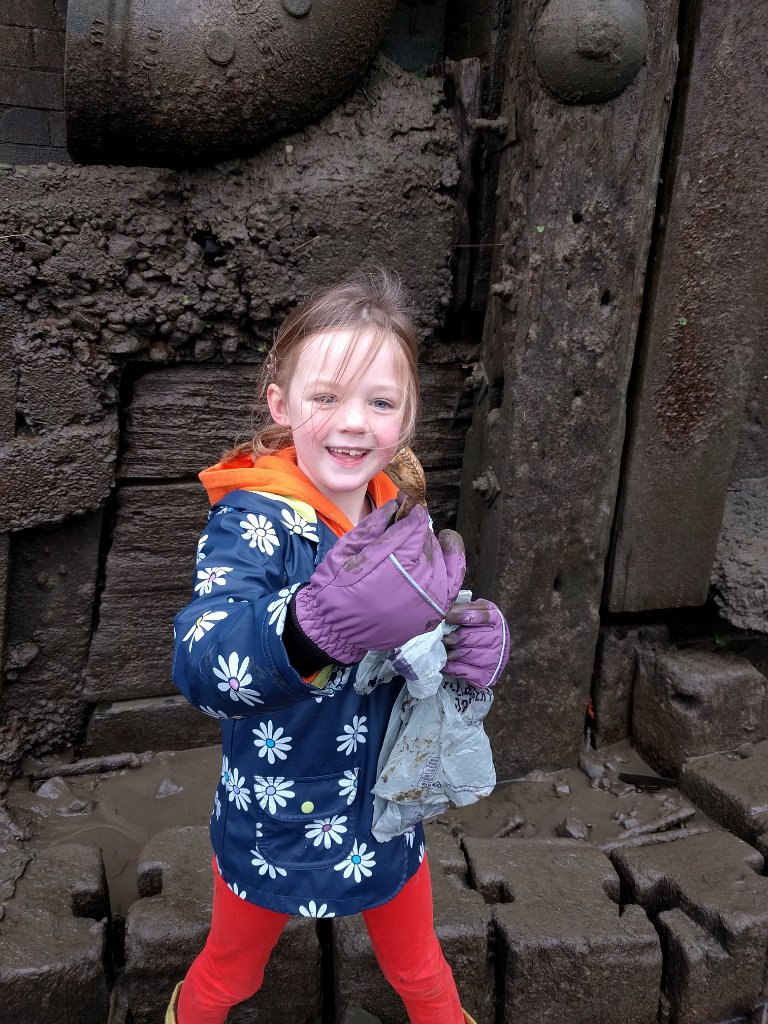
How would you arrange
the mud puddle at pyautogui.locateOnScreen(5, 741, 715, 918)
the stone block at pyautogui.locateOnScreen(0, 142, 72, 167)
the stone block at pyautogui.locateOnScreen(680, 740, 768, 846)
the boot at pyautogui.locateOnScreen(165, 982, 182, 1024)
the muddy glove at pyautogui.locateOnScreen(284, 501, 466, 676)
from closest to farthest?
the muddy glove at pyautogui.locateOnScreen(284, 501, 466, 676) → the boot at pyautogui.locateOnScreen(165, 982, 182, 1024) → the mud puddle at pyautogui.locateOnScreen(5, 741, 715, 918) → the stone block at pyautogui.locateOnScreen(680, 740, 768, 846) → the stone block at pyautogui.locateOnScreen(0, 142, 72, 167)

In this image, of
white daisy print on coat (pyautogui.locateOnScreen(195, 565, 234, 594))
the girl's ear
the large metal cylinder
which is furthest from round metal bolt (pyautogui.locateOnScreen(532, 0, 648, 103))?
white daisy print on coat (pyautogui.locateOnScreen(195, 565, 234, 594))

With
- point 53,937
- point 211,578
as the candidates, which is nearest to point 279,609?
→ point 211,578

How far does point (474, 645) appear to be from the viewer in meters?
1.41

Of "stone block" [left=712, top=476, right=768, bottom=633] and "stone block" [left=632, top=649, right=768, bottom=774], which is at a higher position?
"stone block" [left=712, top=476, right=768, bottom=633]

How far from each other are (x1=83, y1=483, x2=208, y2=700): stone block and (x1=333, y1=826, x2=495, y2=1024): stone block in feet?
3.47

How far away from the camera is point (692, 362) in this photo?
2.51 meters

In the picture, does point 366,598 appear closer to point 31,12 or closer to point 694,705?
point 694,705

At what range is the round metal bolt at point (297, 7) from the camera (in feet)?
6.79

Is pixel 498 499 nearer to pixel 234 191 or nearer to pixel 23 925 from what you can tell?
pixel 234 191

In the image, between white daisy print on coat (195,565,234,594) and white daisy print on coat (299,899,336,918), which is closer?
white daisy print on coat (195,565,234,594)

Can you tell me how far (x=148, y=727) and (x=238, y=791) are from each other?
4.38 ft

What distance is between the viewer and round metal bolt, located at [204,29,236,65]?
2.05 meters

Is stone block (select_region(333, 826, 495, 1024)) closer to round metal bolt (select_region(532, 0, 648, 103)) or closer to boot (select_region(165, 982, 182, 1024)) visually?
boot (select_region(165, 982, 182, 1024))

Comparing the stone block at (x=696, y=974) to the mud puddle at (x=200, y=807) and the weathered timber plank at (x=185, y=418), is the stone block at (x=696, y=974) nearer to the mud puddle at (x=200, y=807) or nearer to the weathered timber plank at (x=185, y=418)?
the mud puddle at (x=200, y=807)
